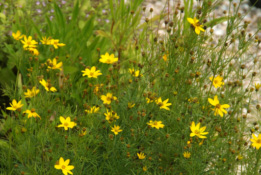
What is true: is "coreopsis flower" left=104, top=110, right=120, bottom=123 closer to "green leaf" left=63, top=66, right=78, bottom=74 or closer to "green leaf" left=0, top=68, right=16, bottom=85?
"green leaf" left=63, top=66, right=78, bottom=74

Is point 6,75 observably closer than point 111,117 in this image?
No

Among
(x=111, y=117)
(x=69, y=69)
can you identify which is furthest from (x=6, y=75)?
(x=111, y=117)

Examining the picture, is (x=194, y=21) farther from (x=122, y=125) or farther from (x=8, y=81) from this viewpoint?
(x=8, y=81)

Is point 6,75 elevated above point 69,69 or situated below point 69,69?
below

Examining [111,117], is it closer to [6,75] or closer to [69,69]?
[69,69]

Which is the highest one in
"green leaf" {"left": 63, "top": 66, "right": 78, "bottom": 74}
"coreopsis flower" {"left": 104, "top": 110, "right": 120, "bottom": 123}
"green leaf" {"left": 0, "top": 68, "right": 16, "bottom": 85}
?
"coreopsis flower" {"left": 104, "top": 110, "right": 120, "bottom": 123}

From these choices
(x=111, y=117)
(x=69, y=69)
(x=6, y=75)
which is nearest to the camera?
(x=111, y=117)

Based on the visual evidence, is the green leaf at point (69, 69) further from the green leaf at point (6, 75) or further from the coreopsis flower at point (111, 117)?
the coreopsis flower at point (111, 117)

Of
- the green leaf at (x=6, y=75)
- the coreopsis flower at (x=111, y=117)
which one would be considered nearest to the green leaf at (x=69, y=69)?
the green leaf at (x=6, y=75)

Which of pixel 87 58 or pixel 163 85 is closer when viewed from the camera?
pixel 163 85

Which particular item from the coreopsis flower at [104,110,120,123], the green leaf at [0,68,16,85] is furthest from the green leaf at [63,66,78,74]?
the coreopsis flower at [104,110,120,123]

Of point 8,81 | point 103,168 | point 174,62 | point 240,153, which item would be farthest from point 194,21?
point 8,81
